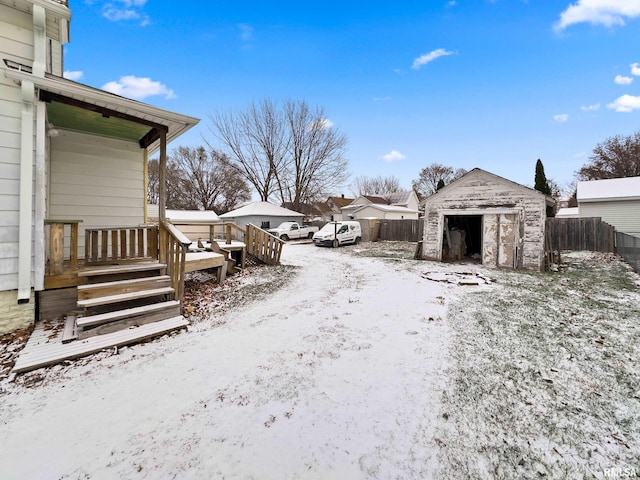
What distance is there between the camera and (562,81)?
11.6 meters

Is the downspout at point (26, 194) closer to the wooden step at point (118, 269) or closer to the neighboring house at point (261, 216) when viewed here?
the wooden step at point (118, 269)

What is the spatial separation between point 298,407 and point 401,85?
17760 millimetres

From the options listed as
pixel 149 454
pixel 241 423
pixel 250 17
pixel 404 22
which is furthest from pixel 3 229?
pixel 404 22

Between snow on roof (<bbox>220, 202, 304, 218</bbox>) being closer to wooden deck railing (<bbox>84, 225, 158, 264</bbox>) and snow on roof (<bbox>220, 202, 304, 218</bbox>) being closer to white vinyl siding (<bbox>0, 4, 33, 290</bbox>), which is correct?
wooden deck railing (<bbox>84, 225, 158, 264</bbox>)

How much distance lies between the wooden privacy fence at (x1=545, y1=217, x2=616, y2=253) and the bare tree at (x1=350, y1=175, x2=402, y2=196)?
132 ft

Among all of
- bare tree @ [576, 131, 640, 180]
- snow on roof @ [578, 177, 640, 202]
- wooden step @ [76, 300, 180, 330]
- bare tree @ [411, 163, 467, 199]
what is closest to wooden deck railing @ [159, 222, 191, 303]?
wooden step @ [76, 300, 180, 330]

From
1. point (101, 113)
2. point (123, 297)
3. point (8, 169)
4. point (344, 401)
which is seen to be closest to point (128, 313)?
point (123, 297)

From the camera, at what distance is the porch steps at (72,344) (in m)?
3.05

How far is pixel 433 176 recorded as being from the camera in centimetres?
5097

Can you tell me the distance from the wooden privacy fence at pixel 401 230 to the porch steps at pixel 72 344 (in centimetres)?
1883

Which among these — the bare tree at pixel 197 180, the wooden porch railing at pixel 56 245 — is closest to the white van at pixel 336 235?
the wooden porch railing at pixel 56 245

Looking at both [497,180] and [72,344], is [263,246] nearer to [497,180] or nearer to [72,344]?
[72,344]

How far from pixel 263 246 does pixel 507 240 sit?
8333 millimetres

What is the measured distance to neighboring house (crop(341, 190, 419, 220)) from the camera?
1101 inches
